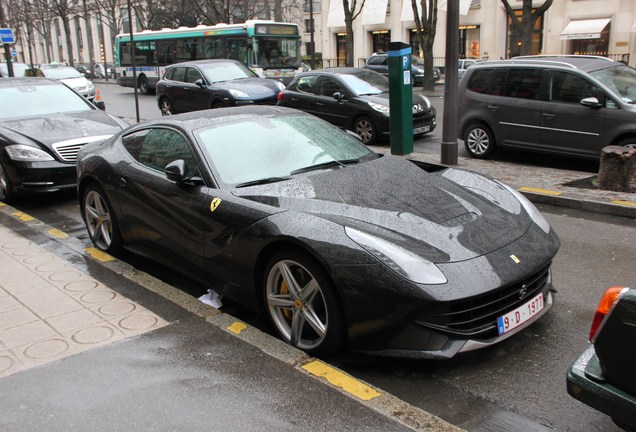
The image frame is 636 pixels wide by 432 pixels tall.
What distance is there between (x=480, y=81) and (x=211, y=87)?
810cm

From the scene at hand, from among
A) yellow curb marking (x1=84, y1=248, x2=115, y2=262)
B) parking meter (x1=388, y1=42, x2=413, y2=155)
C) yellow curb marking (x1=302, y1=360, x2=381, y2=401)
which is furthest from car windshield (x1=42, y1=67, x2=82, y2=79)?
yellow curb marking (x1=302, y1=360, x2=381, y2=401)

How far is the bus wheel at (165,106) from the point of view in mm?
18055

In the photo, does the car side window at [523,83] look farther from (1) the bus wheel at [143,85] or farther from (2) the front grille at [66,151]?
(1) the bus wheel at [143,85]

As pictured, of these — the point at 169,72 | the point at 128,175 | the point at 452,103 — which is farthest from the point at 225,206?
the point at 169,72

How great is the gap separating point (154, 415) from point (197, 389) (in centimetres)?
30

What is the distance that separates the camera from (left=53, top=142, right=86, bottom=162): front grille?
7.93 meters

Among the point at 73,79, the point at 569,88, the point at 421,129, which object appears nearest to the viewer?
the point at 569,88

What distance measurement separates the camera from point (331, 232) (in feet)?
11.5

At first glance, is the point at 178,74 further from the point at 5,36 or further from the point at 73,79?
the point at 73,79

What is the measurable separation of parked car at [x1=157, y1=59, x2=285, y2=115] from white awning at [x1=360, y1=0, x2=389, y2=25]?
100 feet

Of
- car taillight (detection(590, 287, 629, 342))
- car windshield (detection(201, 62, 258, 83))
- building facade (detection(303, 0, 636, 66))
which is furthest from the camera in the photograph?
building facade (detection(303, 0, 636, 66))

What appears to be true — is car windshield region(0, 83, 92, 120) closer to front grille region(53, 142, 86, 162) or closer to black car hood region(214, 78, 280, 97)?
front grille region(53, 142, 86, 162)

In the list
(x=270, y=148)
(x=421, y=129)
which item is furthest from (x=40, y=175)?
(x=421, y=129)

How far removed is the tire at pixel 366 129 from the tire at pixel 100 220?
23.5 feet
